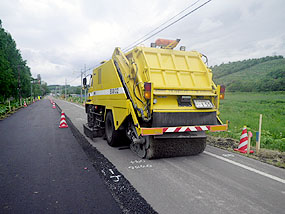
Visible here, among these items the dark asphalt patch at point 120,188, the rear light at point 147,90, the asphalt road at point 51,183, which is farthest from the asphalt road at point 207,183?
A: the rear light at point 147,90

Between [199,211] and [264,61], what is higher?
[264,61]

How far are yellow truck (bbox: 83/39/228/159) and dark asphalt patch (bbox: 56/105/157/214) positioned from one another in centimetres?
97

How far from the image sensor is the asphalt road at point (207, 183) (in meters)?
3.00

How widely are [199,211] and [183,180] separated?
1050 mm

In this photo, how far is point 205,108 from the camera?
5.10 m

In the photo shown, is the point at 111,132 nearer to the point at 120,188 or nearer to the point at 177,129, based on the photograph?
the point at 177,129

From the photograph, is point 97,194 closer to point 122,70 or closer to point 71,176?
point 71,176

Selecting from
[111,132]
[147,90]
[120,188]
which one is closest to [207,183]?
[120,188]

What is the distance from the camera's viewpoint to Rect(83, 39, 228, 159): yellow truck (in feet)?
15.5

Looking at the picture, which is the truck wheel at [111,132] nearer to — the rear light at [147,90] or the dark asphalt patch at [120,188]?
the dark asphalt patch at [120,188]

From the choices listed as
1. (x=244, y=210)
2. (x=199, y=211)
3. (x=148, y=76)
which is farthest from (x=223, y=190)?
(x=148, y=76)

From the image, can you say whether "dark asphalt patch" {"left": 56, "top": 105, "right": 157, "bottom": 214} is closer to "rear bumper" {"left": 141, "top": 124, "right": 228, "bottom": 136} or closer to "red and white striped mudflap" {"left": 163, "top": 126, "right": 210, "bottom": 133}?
"rear bumper" {"left": 141, "top": 124, "right": 228, "bottom": 136}

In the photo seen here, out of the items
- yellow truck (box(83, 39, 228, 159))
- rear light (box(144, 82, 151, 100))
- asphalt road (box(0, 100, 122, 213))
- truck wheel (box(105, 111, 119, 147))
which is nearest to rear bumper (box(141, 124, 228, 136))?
yellow truck (box(83, 39, 228, 159))

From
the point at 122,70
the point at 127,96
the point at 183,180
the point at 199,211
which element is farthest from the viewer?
the point at 122,70
